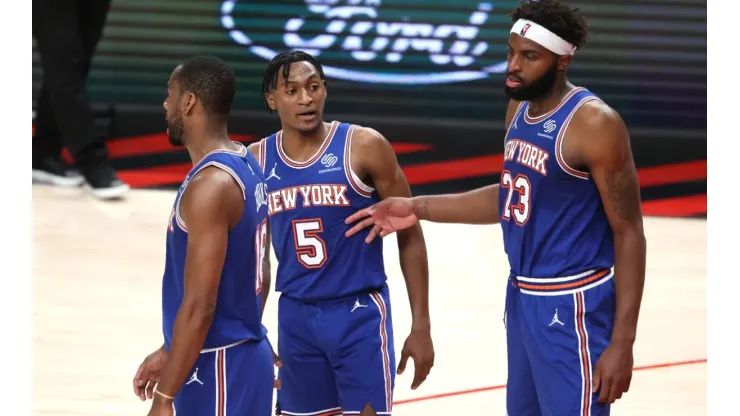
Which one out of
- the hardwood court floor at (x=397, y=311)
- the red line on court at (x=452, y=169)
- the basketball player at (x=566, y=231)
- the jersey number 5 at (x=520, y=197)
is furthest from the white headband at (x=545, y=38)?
the red line on court at (x=452, y=169)

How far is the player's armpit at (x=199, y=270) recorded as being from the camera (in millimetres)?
3066

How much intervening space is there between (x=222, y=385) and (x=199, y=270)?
42 centimetres

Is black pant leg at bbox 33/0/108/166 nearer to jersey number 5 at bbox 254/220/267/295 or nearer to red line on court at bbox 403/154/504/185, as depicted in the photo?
red line on court at bbox 403/154/504/185

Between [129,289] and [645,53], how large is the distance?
4833 millimetres

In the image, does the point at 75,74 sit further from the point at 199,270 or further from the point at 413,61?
the point at 199,270

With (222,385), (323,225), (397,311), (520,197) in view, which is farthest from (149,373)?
(397,311)

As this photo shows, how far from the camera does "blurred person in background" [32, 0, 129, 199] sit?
8.08 m

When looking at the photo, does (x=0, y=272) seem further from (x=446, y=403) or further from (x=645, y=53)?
(x=645, y=53)

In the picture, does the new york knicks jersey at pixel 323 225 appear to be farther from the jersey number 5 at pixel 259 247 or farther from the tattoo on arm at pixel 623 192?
the tattoo on arm at pixel 623 192

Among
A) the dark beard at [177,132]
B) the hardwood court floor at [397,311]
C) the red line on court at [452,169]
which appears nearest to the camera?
the dark beard at [177,132]

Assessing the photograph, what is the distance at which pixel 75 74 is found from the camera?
8.12m

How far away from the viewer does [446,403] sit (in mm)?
5141

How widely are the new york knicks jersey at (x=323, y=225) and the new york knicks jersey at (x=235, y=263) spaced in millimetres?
508

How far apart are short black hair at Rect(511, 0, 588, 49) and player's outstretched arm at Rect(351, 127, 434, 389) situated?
665mm
